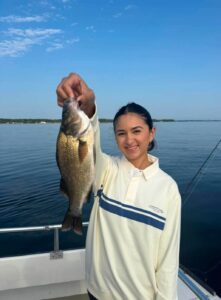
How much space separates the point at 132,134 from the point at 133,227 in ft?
2.29

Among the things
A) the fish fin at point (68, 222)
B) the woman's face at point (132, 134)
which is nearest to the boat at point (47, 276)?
the fish fin at point (68, 222)


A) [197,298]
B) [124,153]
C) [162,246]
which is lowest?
[197,298]

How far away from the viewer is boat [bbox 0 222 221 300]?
3.67 metres

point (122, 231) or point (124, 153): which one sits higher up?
point (124, 153)

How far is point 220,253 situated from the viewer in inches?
322

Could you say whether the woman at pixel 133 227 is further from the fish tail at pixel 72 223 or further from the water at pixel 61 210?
the water at pixel 61 210

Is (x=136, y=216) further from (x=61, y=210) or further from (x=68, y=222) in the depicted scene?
(x=61, y=210)

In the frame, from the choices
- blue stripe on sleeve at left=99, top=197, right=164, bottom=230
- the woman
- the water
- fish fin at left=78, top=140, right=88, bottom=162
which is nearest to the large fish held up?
fish fin at left=78, top=140, right=88, bottom=162

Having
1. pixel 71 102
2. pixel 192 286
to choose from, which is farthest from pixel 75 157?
pixel 192 286

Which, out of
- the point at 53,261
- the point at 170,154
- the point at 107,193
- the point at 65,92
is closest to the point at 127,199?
the point at 107,193

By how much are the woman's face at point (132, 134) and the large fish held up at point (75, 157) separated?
316 millimetres

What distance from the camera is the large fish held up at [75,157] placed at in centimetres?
206

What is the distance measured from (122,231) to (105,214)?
18 centimetres

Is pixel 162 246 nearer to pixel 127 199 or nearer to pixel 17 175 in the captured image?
pixel 127 199
